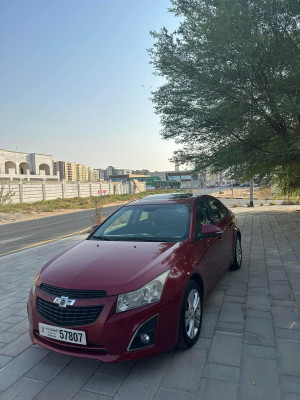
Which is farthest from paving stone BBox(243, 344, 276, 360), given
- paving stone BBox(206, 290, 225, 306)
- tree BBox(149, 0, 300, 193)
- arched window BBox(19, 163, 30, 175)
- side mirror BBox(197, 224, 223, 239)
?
arched window BBox(19, 163, 30, 175)

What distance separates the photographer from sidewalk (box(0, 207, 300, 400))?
2.39m

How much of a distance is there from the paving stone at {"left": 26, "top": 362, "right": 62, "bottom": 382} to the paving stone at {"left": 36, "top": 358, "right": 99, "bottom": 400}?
0.20 feet

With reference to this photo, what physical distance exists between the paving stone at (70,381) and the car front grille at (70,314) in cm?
49

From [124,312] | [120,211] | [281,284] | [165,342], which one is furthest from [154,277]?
[281,284]

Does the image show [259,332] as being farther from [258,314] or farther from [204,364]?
[204,364]

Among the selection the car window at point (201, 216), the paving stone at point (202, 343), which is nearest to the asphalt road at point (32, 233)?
the car window at point (201, 216)

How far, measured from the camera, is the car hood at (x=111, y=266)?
262 cm

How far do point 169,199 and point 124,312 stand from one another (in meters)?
2.41

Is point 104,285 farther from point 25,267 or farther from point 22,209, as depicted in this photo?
point 22,209

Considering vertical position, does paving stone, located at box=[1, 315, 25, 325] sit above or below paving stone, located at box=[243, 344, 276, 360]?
below

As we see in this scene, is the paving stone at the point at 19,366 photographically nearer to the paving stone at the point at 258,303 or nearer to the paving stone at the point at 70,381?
the paving stone at the point at 70,381

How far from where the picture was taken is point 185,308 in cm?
285

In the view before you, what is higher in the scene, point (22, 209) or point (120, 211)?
point (120, 211)

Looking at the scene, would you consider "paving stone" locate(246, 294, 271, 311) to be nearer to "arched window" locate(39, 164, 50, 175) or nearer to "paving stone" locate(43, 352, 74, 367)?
"paving stone" locate(43, 352, 74, 367)
